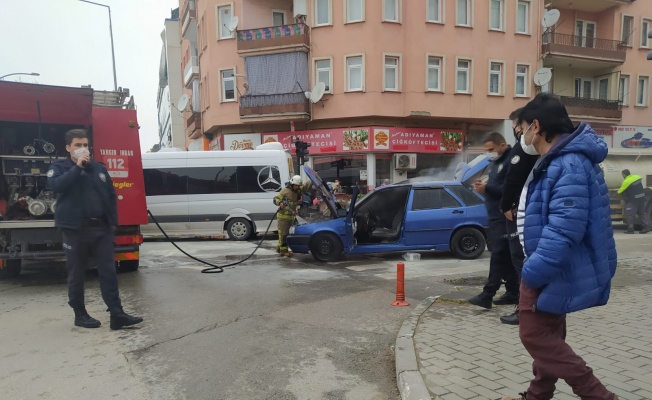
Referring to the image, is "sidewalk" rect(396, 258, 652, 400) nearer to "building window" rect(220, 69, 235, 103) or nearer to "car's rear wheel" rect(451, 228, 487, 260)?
"car's rear wheel" rect(451, 228, 487, 260)

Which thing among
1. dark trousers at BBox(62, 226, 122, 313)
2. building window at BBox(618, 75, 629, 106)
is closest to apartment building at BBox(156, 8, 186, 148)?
building window at BBox(618, 75, 629, 106)

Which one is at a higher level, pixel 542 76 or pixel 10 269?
pixel 542 76

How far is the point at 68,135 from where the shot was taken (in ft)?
16.0

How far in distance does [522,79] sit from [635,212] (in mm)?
10074

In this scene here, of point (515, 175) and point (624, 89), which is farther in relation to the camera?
point (624, 89)

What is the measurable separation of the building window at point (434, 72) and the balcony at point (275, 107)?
5.74 meters

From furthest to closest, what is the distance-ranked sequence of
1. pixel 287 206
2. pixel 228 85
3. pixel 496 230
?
pixel 228 85, pixel 287 206, pixel 496 230

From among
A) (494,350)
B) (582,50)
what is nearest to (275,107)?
(582,50)

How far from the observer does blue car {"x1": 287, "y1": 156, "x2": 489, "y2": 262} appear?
29.5ft

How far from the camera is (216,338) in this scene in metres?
4.53

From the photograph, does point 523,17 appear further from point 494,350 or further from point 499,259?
point 494,350

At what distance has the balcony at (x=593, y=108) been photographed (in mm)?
22797

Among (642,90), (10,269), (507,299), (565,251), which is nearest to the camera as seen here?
(565,251)

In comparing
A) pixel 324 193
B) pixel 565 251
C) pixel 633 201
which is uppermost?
pixel 565 251
